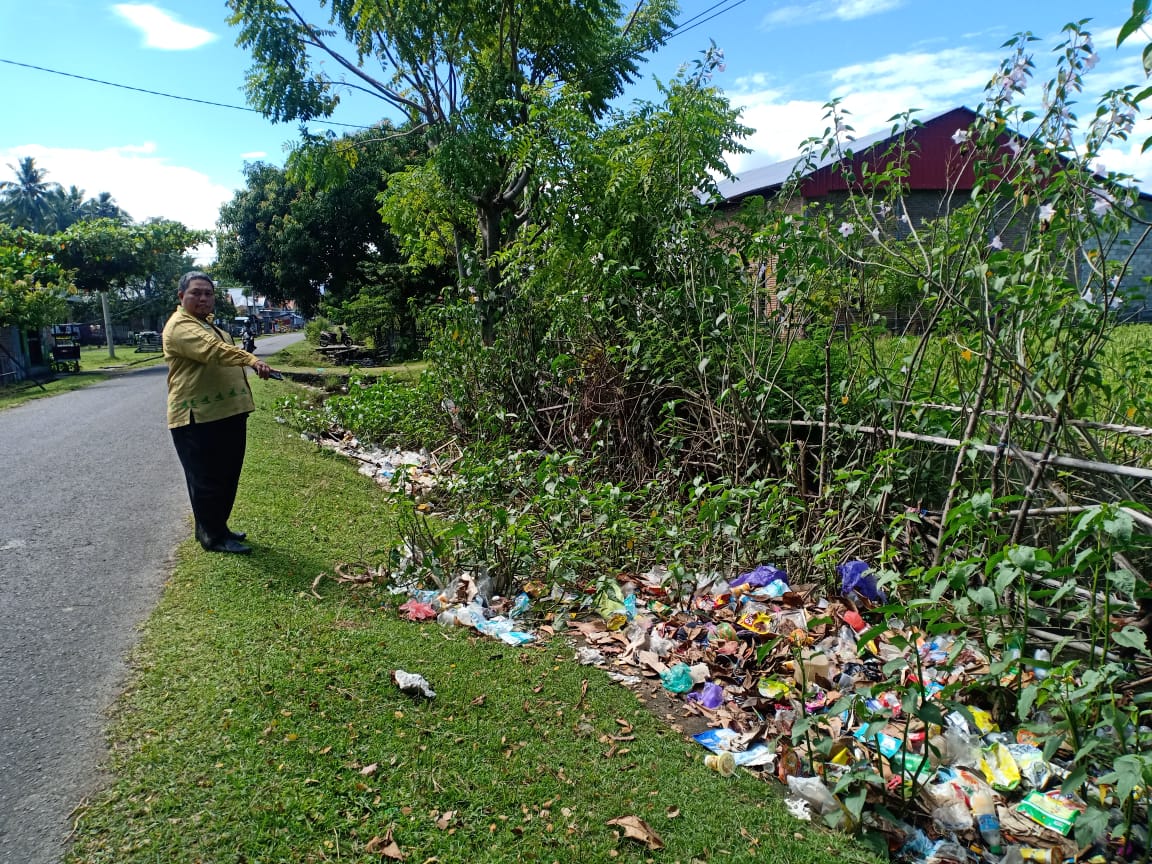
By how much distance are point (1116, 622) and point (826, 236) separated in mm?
2367

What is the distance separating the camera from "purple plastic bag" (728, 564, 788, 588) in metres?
4.08

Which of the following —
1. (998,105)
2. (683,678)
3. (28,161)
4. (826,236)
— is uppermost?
(28,161)

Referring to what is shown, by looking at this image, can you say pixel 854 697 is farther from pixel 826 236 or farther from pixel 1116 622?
pixel 826 236

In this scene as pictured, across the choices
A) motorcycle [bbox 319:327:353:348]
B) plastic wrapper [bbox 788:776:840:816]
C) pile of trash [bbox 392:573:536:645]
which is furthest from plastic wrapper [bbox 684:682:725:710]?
motorcycle [bbox 319:327:353:348]

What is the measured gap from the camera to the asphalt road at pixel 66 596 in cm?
249

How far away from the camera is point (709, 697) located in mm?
3307

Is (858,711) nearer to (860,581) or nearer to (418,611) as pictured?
(860,581)

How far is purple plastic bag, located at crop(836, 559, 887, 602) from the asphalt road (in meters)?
3.34

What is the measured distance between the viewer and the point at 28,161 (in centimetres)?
7162

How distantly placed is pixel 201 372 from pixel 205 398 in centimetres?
15

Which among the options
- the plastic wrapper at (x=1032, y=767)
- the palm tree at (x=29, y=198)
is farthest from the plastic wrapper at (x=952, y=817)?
the palm tree at (x=29, y=198)

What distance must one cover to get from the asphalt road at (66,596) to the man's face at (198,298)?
1.51 m

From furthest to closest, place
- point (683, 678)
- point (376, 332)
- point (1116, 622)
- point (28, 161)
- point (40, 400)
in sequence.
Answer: point (28, 161) < point (376, 332) < point (40, 400) < point (683, 678) < point (1116, 622)

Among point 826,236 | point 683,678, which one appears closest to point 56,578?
point 683,678
